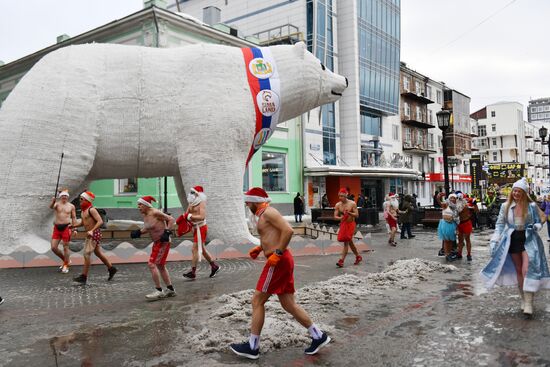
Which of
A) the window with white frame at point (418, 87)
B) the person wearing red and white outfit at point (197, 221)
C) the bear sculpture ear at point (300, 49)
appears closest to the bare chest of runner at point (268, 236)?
the person wearing red and white outfit at point (197, 221)

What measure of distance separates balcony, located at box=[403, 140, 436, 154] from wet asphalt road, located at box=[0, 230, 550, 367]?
3049 cm

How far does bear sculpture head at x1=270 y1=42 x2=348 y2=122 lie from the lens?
10359mm

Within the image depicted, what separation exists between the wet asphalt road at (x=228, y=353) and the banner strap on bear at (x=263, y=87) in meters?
3.61

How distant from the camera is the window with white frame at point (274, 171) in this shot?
24.2 metres

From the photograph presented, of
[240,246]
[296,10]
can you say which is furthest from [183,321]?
[296,10]

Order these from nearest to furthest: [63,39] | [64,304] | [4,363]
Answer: [4,363]
[64,304]
[63,39]

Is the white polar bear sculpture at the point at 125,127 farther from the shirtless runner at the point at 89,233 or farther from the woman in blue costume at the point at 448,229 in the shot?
the woman in blue costume at the point at 448,229

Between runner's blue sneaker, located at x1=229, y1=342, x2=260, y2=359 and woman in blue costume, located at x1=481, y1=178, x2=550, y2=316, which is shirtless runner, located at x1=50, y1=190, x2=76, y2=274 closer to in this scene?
runner's blue sneaker, located at x1=229, y1=342, x2=260, y2=359

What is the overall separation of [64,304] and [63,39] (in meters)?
18.6

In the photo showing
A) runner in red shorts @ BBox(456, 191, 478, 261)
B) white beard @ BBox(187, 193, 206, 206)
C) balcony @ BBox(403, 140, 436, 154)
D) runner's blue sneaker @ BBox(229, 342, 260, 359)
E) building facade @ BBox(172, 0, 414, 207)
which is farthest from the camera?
balcony @ BBox(403, 140, 436, 154)

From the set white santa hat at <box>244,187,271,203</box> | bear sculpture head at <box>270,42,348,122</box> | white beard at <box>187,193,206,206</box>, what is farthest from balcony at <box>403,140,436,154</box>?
white santa hat at <box>244,187,271,203</box>

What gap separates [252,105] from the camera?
389 inches

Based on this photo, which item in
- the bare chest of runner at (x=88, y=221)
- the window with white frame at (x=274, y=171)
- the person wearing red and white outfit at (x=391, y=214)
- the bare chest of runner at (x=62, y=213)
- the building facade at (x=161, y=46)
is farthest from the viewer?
the window with white frame at (x=274, y=171)

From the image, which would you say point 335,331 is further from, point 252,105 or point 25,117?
point 25,117
